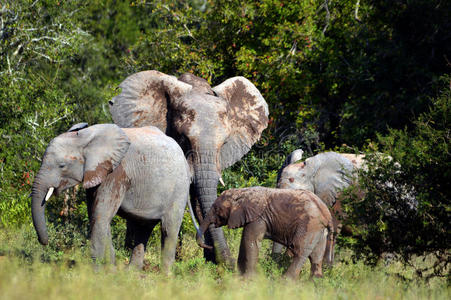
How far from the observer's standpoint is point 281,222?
8156 millimetres

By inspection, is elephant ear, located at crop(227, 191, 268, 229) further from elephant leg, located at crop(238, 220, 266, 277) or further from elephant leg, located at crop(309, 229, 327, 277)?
elephant leg, located at crop(309, 229, 327, 277)

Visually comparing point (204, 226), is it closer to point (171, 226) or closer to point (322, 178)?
point (171, 226)

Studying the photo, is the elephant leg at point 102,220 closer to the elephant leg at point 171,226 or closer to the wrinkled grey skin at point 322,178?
the elephant leg at point 171,226

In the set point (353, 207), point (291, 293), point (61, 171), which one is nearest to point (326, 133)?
point (353, 207)

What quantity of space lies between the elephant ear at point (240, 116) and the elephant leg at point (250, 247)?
371cm

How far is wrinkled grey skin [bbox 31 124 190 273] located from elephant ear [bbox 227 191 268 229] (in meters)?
1.15

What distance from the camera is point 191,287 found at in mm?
7051

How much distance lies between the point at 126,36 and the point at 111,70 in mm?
1506

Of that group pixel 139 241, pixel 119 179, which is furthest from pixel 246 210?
pixel 139 241

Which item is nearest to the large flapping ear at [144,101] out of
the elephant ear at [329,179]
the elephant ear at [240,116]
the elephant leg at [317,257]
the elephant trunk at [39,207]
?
the elephant ear at [240,116]

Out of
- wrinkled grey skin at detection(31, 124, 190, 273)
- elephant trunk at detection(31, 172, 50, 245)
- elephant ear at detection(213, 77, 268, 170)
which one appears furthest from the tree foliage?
elephant ear at detection(213, 77, 268, 170)

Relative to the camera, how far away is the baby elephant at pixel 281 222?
8.10 metres

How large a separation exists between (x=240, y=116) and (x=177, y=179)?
3.29 metres

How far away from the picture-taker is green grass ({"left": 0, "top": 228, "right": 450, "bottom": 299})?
5.49 metres
